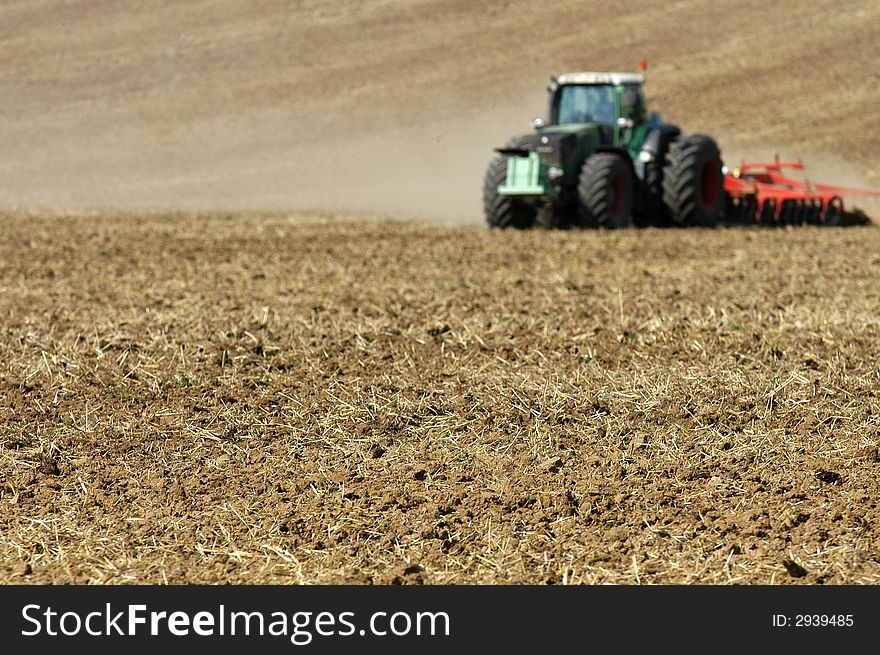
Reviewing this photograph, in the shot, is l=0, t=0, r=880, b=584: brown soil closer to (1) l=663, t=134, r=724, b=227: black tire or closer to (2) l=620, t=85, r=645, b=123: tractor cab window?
(1) l=663, t=134, r=724, b=227: black tire

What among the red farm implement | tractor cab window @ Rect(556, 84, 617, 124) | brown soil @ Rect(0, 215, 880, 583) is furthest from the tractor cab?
brown soil @ Rect(0, 215, 880, 583)

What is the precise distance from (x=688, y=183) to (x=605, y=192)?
1.25 meters

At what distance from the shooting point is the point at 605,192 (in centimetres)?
1379

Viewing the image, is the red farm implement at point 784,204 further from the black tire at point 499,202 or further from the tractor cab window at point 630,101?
the black tire at point 499,202

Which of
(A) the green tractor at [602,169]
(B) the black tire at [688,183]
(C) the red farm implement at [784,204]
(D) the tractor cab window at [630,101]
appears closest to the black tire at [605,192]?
(A) the green tractor at [602,169]

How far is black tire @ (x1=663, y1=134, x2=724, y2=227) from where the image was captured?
1447cm

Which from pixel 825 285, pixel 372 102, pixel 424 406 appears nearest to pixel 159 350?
pixel 424 406

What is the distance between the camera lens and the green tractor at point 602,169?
554 inches

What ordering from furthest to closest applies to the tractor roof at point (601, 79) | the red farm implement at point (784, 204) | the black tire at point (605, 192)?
the red farm implement at point (784, 204), the tractor roof at point (601, 79), the black tire at point (605, 192)

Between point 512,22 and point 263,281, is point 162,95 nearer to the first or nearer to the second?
point 512,22

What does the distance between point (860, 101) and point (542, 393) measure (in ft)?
90.3

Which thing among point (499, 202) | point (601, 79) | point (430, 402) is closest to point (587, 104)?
point (601, 79)

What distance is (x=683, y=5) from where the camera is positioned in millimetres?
39938

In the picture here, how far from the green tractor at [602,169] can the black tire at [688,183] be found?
0.01m
